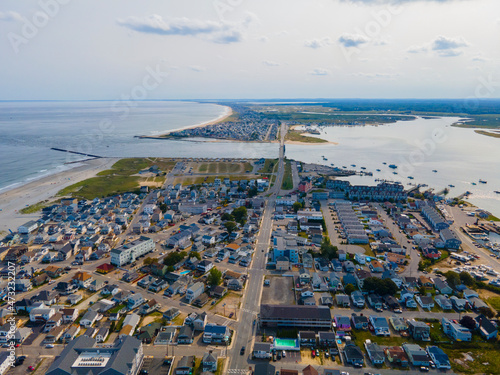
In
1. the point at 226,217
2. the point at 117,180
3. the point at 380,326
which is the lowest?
the point at 117,180

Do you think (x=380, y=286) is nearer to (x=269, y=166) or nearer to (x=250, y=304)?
(x=250, y=304)

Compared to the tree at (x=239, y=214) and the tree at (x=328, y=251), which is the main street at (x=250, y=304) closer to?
the tree at (x=239, y=214)

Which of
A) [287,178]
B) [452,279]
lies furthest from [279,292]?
[287,178]

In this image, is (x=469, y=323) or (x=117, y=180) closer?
(x=469, y=323)

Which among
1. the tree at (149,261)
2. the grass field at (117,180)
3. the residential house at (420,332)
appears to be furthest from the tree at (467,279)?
the grass field at (117,180)

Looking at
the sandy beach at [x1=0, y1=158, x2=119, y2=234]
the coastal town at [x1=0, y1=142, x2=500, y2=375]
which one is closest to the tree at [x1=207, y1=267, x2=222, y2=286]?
the coastal town at [x1=0, y1=142, x2=500, y2=375]

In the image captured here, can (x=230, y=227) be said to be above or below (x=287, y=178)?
above

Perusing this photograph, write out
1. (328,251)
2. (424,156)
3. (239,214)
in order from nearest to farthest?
(328,251)
(239,214)
(424,156)
